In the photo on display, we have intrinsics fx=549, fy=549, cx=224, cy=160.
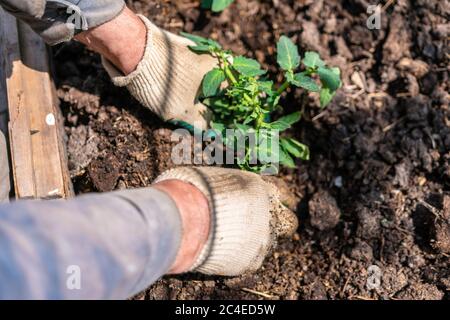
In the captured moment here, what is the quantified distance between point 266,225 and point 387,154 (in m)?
0.52

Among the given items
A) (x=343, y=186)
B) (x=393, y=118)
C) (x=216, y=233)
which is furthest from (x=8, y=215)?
(x=393, y=118)

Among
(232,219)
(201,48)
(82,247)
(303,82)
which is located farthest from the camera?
Result: (201,48)

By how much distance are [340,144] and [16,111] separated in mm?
1098

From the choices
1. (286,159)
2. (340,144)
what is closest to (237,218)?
(286,159)

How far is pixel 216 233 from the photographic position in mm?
1425

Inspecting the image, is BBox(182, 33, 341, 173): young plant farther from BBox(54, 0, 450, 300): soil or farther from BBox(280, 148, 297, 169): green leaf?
BBox(54, 0, 450, 300): soil

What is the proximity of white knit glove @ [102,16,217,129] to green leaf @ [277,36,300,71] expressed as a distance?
24 centimetres

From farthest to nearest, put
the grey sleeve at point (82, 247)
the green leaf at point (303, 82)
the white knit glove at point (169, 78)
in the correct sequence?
the white knit glove at point (169, 78) → the green leaf at point (303, 82) → the grey sleeve at point (82, 247)

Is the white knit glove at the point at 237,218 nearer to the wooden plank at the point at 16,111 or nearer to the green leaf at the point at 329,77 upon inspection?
the green leaf at the point at 329,77

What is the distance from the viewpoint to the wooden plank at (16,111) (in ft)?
5.68

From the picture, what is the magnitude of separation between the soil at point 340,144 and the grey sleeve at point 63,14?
14.2 inches

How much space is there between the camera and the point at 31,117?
1818mm

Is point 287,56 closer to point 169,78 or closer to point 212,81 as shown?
point 212,81

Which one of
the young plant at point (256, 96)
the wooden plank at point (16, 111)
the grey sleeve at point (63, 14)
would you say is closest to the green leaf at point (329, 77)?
the young plant at point (256, 96)
